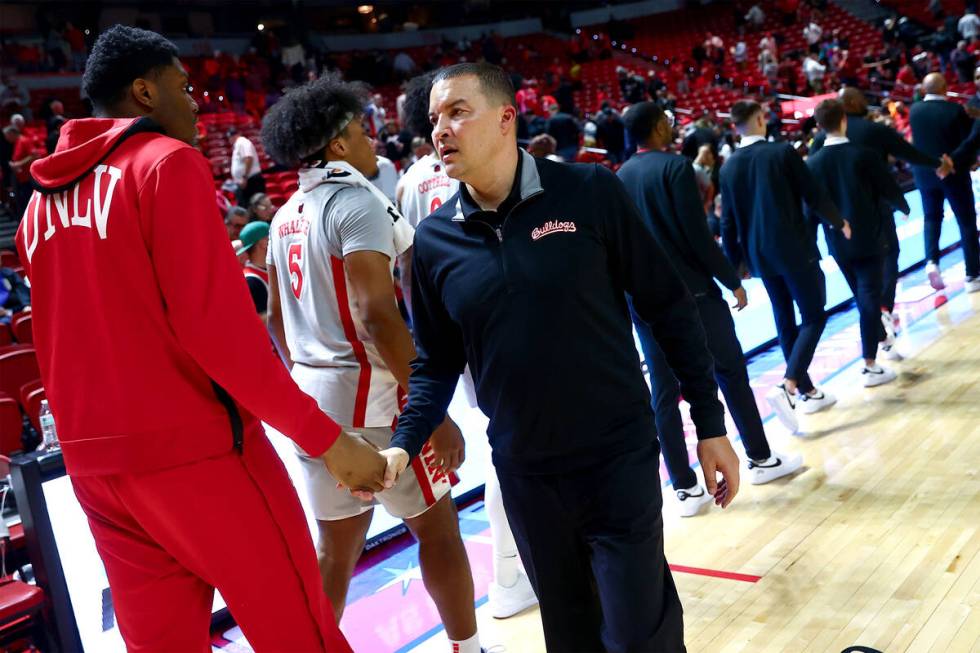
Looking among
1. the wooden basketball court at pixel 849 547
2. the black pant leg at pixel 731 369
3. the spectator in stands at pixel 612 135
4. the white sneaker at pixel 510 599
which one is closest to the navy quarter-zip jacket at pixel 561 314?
the wooden basketball court at pixel 849 547

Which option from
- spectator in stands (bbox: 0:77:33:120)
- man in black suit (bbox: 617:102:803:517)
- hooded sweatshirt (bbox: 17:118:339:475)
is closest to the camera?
hooded sweatshirt (bbox: 17:118:339:475)

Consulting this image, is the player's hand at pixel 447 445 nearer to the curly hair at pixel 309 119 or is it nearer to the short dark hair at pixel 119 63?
the curly hair at pixel 309 119

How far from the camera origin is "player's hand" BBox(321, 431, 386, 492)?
206 cm

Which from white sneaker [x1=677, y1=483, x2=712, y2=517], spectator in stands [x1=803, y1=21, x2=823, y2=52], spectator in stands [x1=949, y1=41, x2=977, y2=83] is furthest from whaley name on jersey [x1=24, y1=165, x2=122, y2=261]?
spectator in stands [x1=803, y1=21, x2=823, y2=52]

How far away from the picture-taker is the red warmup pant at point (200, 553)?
1907 millimetres

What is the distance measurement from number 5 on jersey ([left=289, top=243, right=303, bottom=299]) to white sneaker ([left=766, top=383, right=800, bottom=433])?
3.10 m

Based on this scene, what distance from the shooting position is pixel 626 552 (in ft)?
6.88

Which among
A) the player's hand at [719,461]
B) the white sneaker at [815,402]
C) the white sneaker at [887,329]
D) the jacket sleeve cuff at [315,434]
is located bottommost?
the white sneaker at [815,402]

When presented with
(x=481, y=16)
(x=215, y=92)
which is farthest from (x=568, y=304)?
(x=481, y=16)

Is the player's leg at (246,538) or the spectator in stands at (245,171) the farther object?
the spectator in stands at (245,171)

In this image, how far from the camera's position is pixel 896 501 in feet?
13.6

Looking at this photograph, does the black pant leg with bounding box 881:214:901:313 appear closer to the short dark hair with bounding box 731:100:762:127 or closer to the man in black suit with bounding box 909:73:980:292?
the short dark hair with bounding box 731:100:762:127

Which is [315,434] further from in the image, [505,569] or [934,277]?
[934,277]

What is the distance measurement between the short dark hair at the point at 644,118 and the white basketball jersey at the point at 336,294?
1.77 metres
